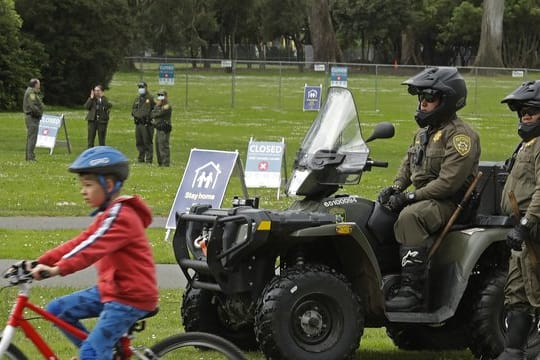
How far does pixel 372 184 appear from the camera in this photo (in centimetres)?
2280

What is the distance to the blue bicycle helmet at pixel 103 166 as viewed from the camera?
5973 millimetres

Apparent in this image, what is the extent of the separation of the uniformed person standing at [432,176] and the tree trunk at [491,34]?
65.1 m

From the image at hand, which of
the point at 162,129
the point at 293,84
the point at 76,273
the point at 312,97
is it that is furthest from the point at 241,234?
the point at 293,84

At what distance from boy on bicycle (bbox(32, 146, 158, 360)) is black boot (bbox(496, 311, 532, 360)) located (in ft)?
9.00

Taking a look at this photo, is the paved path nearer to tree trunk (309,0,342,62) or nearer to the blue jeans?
the blue jeans

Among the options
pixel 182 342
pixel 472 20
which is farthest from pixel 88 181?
pixel 472 20

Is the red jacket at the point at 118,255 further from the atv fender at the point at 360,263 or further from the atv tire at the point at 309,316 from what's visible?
the atv fender at the point at 360,263

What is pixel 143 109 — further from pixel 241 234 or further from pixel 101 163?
pixel 101 163

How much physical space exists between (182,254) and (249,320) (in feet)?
2.12

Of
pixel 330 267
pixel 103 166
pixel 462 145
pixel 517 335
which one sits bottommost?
pixel 517 335

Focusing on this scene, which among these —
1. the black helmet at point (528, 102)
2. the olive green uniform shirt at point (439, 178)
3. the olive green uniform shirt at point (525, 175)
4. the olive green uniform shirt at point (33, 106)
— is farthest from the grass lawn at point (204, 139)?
the black helmet at point (528, 102)

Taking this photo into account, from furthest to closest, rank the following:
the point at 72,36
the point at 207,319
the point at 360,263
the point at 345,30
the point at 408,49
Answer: the point at 408,49 → the point at 345,30 → the point at 72,36 → the point at 207,319 → the point at 360,263

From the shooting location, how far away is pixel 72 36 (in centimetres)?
4841

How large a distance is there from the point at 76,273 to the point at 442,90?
573 cm
